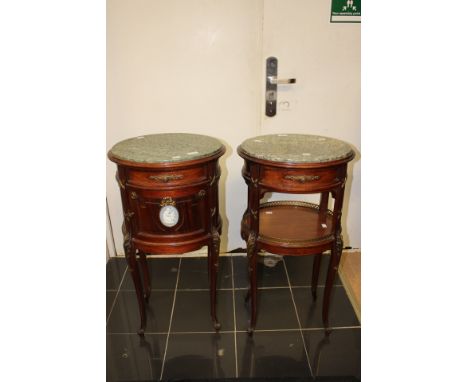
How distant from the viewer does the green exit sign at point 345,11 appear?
1.93 m

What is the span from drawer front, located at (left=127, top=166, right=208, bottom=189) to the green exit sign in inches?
49.3

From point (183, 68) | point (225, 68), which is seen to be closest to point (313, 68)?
point (225, 68)

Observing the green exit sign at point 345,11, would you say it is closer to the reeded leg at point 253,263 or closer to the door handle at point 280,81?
the door handle at point 280,81

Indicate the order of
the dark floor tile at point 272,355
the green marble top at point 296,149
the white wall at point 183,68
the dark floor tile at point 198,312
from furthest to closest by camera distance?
the white wall at point 183,68, the dark floor tile at point 198,312, the dark floor tile at point 272,355, the green marble top at point 296,149

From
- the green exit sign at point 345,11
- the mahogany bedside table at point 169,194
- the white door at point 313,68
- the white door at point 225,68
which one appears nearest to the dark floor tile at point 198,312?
the mahogany bedside table at point 169,194

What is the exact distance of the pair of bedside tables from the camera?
1396 millimetres

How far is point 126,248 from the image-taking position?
1.55 meters

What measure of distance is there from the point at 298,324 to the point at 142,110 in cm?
148

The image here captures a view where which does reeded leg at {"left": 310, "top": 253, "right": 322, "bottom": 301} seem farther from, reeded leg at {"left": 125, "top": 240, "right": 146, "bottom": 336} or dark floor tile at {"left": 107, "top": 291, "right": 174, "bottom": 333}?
reeded leg at {"left": 125, "top": 240, "right": 146, "bottom": 336}

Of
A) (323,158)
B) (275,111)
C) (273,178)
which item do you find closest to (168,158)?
(273,178)

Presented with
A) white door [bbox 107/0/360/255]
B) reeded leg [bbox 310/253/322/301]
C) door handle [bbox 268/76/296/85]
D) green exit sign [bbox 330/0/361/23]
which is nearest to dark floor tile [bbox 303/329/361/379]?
reeded leg [bbox 310/253/322/301]

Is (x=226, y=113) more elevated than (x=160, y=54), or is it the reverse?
(x=160, y=54)

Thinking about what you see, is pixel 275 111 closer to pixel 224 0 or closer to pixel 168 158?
pixel 224 0

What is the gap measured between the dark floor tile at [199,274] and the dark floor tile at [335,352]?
23.9 inches
